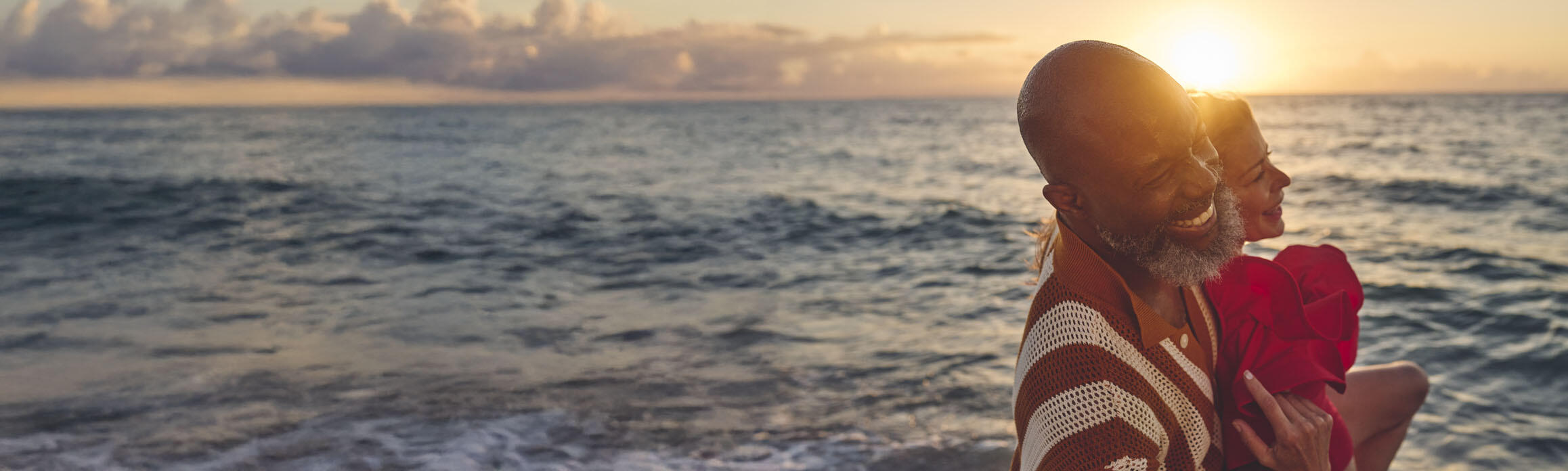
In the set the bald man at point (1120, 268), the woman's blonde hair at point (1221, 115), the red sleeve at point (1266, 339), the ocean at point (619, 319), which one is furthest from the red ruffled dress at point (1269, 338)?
the ocean at point (619, 319)

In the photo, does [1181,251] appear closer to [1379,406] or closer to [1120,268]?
[1120,268]

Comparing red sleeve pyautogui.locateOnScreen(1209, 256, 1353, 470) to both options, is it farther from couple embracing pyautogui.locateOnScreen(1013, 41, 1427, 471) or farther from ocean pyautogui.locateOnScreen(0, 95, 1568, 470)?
ocean pyautogui.locateOnScreen(0, 95, 1568, 470)

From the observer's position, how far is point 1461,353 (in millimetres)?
6535

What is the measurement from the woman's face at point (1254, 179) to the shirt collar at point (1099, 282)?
666mm

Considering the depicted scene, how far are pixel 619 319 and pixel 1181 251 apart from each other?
647 centimetres

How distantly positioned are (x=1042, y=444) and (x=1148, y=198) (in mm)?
509

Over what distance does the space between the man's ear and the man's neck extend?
0.08m

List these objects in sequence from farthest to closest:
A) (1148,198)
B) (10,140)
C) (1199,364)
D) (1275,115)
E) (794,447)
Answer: (1275,115) → (10,140) → (794,447) → (1199,364) → (1148,198)

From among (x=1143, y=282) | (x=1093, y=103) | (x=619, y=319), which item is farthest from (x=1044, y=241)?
(x=619, y=319)

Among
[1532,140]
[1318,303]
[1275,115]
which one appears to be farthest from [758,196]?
[1275,115]

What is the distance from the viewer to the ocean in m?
5.01

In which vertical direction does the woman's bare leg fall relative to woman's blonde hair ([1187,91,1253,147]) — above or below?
below

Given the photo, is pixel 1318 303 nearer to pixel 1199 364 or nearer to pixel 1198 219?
pixel 1199 364

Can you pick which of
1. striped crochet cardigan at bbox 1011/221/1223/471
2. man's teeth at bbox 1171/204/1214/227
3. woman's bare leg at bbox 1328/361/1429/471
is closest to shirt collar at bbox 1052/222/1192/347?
striped crochet cardigan at bbox 1011/221/1223/471
